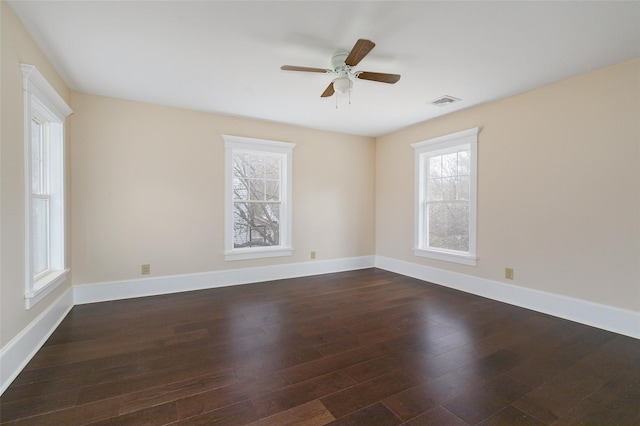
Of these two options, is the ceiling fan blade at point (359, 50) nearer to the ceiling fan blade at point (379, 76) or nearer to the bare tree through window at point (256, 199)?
the ceiling fan blade at point (379, 76)

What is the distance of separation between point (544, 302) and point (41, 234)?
5.20 m

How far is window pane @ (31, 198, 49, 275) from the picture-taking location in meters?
2.65

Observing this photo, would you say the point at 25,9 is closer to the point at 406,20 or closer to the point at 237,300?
the point at 406,20

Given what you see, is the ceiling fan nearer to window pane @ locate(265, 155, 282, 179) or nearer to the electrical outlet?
window pane @ locate(265, 155, 282, 179)

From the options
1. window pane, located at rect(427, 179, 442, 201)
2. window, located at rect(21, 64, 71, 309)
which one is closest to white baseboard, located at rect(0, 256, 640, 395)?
window, located at rect(21, 64, 71, 309)

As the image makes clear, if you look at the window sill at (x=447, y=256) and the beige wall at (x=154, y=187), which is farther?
the window sill at (x=447, y=256)

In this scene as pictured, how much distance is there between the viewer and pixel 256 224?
177 inches

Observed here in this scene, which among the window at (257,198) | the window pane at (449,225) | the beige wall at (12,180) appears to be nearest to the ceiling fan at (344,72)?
the beige wall at (12,180)

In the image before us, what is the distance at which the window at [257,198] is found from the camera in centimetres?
416

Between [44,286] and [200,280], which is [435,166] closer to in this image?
[200,280]

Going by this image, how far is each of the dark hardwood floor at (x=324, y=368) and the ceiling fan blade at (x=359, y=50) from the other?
2276 mm

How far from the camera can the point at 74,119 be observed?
10.8 ft

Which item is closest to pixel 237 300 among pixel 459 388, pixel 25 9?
pixel 459 388

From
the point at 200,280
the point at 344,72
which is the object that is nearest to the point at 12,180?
the point at 200,280
